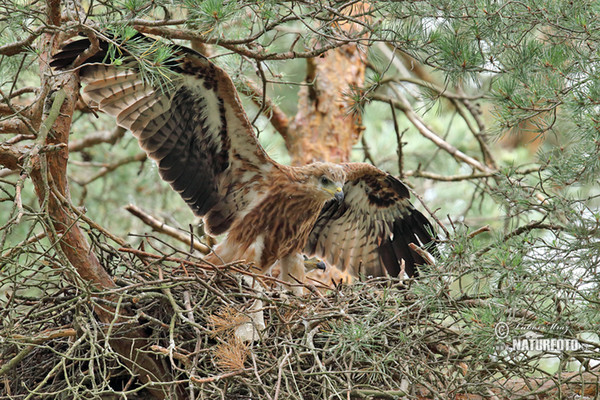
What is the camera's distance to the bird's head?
4984mm

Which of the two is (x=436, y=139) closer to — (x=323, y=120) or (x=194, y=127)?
(x=323, y=120)

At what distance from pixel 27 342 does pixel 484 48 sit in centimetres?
282

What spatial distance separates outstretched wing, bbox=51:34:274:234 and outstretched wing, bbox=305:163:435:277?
1.00m

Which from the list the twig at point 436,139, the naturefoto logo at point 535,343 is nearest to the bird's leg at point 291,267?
the twig at point 436,139

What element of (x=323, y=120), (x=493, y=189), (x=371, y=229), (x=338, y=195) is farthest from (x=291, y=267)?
(x=493, y=189)

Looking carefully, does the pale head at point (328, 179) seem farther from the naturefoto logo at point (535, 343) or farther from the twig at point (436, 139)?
the naturefoto logo at point (535, 343)

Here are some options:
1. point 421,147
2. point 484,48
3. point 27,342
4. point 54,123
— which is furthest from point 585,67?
point 421,147

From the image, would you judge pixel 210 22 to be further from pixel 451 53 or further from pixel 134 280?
pixel 134 280

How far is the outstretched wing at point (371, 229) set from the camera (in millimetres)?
5598

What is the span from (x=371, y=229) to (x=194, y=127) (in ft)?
6.54

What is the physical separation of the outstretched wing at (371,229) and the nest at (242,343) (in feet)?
5.45

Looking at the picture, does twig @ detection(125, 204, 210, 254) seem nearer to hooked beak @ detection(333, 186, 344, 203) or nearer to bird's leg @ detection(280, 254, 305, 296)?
bird's leg @ detection(280, 254, 305, 296)

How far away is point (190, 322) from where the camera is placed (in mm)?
3301

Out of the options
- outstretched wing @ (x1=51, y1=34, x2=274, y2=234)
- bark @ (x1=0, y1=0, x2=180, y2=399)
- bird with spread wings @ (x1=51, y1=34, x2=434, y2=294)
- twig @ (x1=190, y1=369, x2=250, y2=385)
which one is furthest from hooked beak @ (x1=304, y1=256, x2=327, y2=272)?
twig @ (x1=190, y1=369, x2=250, y2=385)
